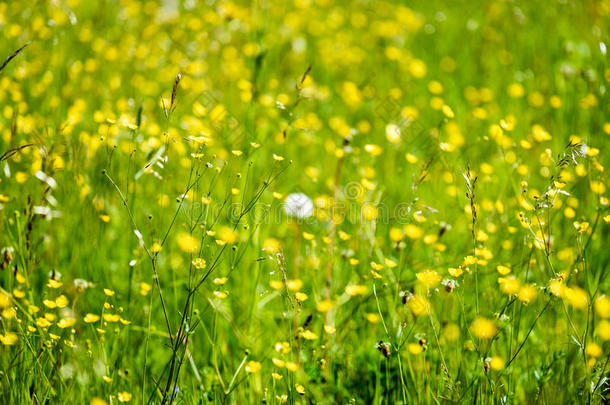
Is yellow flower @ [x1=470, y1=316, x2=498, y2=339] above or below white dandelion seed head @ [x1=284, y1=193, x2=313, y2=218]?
above

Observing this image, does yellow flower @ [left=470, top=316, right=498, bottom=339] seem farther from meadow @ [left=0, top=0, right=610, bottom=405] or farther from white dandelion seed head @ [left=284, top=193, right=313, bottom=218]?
white dandelion seed head @ [left=284, top=193, right=313, bottom=218]

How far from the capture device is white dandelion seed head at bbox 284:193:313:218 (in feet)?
7.03

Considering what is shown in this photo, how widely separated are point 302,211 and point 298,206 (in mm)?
25

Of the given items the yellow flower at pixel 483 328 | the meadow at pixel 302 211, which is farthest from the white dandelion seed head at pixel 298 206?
the yellow flower at pixel 483 328

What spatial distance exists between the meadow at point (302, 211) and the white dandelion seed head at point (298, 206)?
13mm

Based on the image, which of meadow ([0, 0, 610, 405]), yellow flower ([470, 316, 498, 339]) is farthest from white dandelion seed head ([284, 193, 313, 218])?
yellow flower ([470, 316, 498, 339])

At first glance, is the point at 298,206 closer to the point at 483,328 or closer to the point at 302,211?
the point at 302,211

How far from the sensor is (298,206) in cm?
215

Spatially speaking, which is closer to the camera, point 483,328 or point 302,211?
point 483,328

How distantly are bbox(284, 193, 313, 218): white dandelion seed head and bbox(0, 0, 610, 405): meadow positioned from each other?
1cm

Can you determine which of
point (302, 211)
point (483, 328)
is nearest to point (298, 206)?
point (302, 211)

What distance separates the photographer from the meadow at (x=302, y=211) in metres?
1.45

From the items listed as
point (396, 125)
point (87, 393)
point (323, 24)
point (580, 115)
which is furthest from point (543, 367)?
point (323, 24)

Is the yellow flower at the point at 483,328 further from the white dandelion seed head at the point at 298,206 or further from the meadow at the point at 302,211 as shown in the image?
the white dandelion seed head at the point at 298,206
